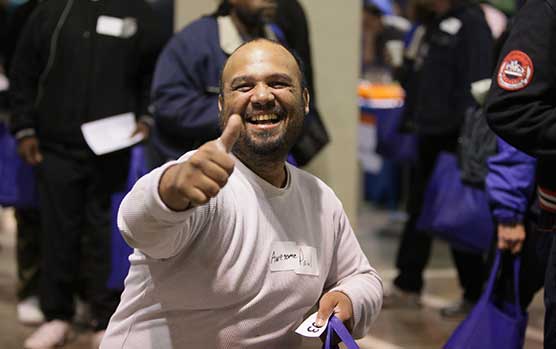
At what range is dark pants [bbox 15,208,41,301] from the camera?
443 cm

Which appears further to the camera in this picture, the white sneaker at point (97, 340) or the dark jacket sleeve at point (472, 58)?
the dark jacket sleeve at point (472, 58)

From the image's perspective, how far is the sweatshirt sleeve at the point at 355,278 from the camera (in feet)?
7.09

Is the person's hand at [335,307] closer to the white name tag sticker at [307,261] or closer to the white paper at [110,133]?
the white name tag sticker at [307,261]

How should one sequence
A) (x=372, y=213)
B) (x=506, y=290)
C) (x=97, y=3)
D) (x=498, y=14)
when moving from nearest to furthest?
(x=506, y=290) → (x=97, y=3) → (x=498, y=14) → (x=372, y=213)

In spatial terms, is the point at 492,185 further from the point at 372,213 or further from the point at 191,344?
the point at 372,213

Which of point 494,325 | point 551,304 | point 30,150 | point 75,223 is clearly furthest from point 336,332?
point 30,150

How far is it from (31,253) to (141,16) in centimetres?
135

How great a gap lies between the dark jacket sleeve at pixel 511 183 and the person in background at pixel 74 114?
5.31ft

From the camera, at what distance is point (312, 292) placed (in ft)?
6.95

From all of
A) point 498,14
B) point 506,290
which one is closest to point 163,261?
point 506,290

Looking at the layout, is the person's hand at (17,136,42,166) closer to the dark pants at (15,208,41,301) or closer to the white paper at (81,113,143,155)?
the white paper at (81,113,143,155)

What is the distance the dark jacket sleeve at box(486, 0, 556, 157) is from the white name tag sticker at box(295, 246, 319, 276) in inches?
21.1

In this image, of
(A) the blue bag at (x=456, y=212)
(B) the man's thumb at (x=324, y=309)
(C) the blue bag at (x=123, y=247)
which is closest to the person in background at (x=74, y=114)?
(C) the blue bag at (x=123, y=247)

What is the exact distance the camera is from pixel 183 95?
338cm
